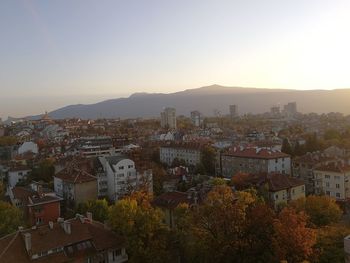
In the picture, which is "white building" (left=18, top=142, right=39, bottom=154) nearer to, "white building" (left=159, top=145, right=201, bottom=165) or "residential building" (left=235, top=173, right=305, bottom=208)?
"white building" (left=159, top=145, right=201, bottom=165)

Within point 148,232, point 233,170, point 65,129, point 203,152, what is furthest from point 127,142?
point 148,232

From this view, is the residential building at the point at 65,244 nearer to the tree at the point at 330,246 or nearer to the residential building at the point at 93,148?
the tree at the point at 330,246

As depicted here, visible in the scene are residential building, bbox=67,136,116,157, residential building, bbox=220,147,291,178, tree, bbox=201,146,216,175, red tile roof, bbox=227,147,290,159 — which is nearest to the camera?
residential building, bbox=220,147,291,178

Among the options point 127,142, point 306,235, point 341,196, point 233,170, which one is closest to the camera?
point 306,235

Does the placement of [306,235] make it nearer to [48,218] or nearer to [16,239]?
[16,239]

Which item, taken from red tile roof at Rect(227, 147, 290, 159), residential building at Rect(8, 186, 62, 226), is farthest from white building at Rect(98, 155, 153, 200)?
red tile roof at Rect(227, 147, 290, 159)

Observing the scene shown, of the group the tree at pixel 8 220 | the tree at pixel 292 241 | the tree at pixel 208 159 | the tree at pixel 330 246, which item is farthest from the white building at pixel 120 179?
the tree at pixel 292 241
